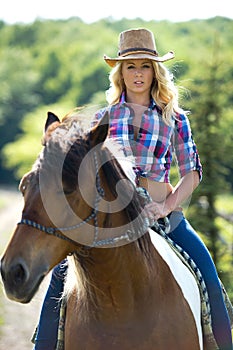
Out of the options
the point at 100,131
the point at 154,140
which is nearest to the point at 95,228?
the point at 100,131

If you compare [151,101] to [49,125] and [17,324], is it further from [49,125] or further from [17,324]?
[17,324]

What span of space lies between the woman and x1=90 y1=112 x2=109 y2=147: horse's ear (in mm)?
834

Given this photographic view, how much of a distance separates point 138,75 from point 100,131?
121 cm

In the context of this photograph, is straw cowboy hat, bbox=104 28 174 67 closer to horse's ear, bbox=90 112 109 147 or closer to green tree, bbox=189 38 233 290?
horse's ear, bbox=90 112 109 147

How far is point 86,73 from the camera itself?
2368 inches

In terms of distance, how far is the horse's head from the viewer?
134 inches

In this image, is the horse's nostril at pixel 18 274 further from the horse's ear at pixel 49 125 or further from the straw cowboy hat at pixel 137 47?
the straw cowboy hat at pixel 137 47

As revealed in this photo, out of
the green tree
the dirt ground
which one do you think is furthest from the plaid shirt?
the green tree

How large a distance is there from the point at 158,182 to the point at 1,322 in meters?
6.71

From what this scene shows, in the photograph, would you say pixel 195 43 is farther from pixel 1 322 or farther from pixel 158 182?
pixel 158 182

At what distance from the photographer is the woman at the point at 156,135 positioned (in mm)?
4605

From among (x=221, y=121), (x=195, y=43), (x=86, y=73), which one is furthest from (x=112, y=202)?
(x=195, y=43)

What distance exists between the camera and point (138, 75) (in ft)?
15.6

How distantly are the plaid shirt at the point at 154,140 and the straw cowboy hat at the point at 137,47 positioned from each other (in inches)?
12.1
